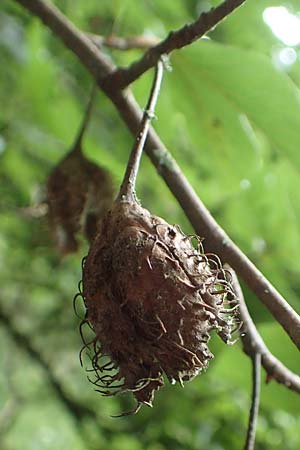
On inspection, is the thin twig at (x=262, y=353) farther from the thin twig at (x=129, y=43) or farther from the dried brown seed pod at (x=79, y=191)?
the thin twig at (x=129, y=43)

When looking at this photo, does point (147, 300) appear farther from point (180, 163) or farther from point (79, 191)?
point (180, 163)

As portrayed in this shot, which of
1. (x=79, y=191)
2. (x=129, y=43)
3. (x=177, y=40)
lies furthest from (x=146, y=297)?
(x=129, y=43)

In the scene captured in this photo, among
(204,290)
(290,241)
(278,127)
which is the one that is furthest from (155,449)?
(204,290)

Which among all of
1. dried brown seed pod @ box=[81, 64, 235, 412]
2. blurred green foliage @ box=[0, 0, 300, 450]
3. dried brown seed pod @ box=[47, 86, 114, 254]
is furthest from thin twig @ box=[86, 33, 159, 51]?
dried brown seed pod @ box=[81, 64, 235, 412]

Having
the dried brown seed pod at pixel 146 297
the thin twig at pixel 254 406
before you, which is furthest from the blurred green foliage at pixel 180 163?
the dried brown seed pod at pixel 146 297

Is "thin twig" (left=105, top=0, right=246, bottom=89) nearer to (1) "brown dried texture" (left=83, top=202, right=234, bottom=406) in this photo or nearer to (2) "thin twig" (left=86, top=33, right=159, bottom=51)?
(1) "brown dried texture" (left=83, top=202, right=234, bottom=406)

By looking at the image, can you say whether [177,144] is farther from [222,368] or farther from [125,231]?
[125,231]
